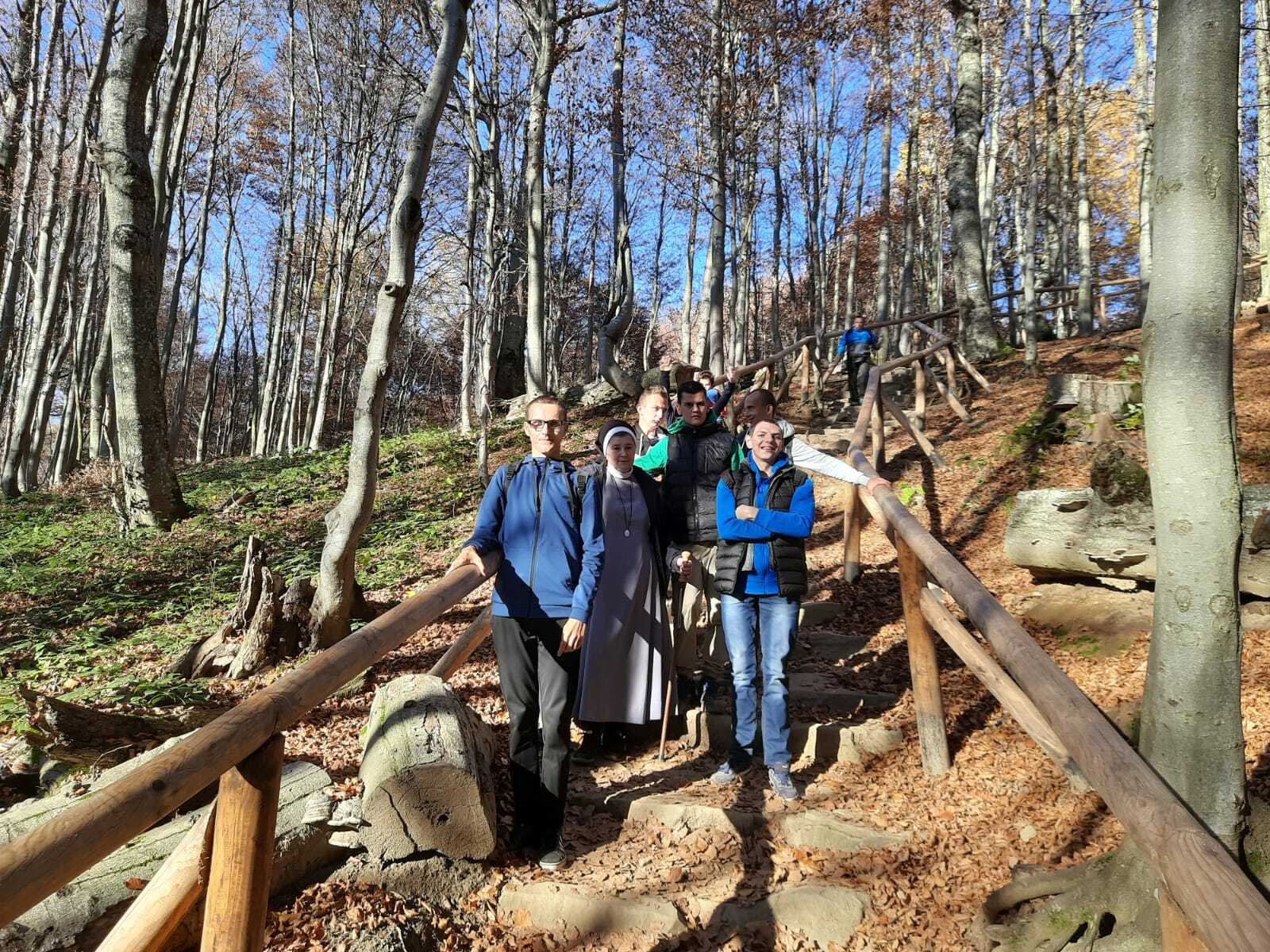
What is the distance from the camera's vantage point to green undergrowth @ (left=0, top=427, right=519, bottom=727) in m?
5.79

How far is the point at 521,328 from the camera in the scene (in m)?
21.6

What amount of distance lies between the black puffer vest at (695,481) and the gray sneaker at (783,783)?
123cm

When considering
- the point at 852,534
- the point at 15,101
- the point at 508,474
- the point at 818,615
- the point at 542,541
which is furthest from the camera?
the point at 15,101

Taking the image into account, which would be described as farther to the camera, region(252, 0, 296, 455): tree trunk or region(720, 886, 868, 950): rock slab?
region(252, 0, 296, 455): tree trunk

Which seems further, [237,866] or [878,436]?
[878,436]

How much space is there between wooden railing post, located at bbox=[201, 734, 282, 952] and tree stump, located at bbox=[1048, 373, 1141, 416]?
7669mm

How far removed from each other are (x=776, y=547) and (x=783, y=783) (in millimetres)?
1114

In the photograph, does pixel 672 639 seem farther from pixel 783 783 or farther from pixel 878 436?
Result: pixel 878 436

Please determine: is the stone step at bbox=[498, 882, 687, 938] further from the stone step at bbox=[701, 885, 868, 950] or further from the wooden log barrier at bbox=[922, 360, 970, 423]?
the wooden log barrier at bbox=[922, 360, 970, 423]

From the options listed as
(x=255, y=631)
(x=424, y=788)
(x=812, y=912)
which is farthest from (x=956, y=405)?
(x=424, y=788)

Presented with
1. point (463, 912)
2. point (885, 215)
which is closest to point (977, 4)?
point (885, 215)

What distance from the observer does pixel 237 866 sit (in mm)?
1795

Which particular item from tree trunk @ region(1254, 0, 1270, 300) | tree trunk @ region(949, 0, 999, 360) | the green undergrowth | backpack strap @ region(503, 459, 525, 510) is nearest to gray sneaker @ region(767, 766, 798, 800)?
backpack strap @ region(503, 459, 525, 510)

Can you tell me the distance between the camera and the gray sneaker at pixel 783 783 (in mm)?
3568
